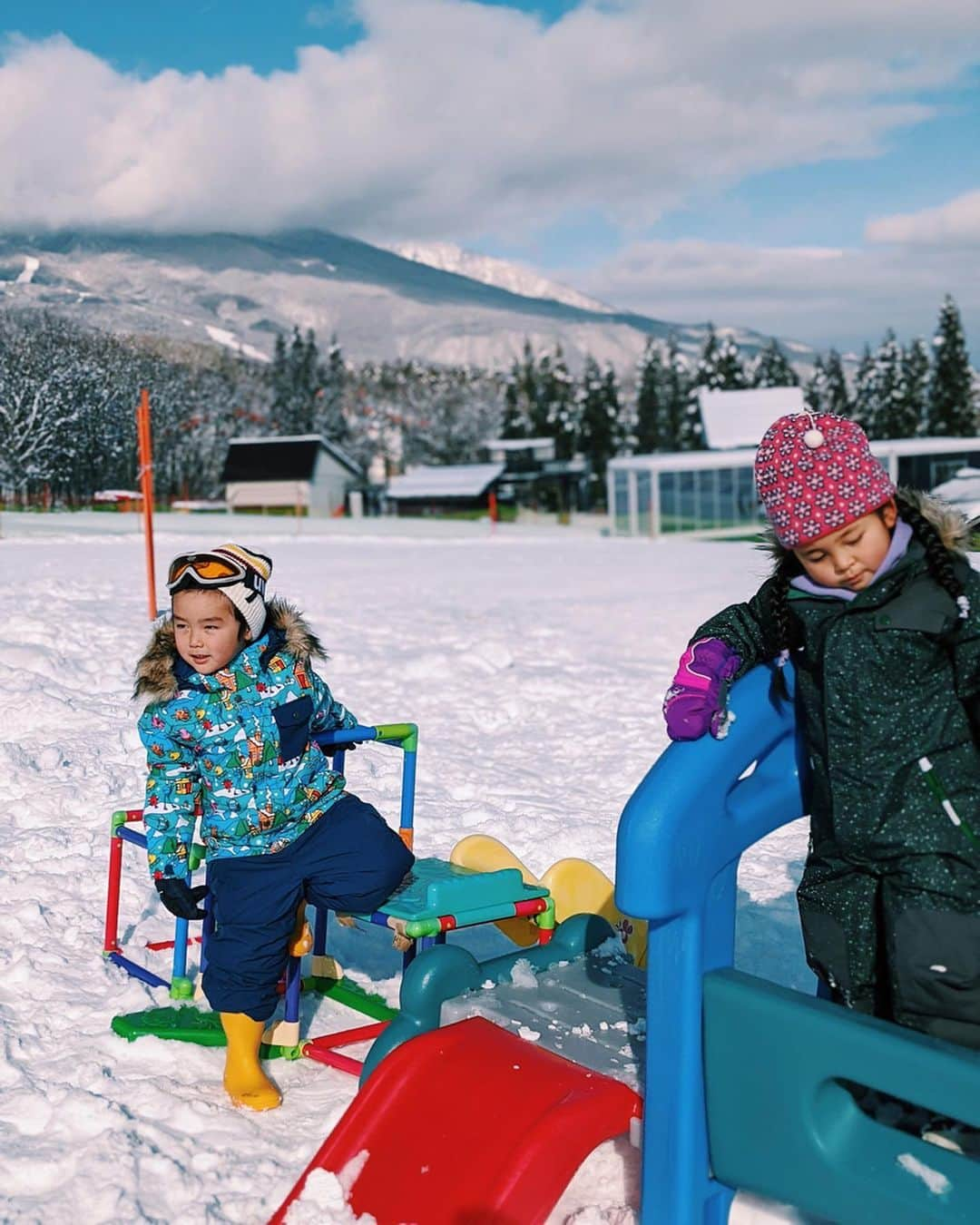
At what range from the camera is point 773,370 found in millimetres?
65375

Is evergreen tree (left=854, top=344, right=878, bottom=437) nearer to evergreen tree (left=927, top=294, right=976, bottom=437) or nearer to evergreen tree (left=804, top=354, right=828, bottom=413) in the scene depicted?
evergreen tree (left=804, top=354, right=828, bottom=413)

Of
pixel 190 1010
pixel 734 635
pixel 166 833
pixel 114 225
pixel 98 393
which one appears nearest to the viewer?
pixel 734 635

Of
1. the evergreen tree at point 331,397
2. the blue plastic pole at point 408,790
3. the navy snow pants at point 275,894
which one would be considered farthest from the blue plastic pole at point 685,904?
the evergreen tree at point 331,397

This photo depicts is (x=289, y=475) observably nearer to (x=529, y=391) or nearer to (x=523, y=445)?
(x=523, y=445)

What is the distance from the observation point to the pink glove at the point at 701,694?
2395 millimetres

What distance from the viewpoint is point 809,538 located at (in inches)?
92.4

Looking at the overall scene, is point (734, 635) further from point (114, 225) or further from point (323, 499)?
point (323, 499)

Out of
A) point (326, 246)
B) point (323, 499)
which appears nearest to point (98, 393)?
point (323, 499)

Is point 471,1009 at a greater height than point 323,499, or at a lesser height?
lesser

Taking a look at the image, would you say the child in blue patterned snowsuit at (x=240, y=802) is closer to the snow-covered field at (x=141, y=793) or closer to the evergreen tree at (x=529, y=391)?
the snow-covered field at (x=141, y=793)

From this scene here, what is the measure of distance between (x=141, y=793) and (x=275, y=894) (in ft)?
8.98

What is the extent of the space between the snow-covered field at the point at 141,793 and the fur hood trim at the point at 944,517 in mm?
1445

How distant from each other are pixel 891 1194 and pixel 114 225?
16.2 meters

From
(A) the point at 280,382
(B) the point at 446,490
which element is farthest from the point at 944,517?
(B) the point at 446,490
